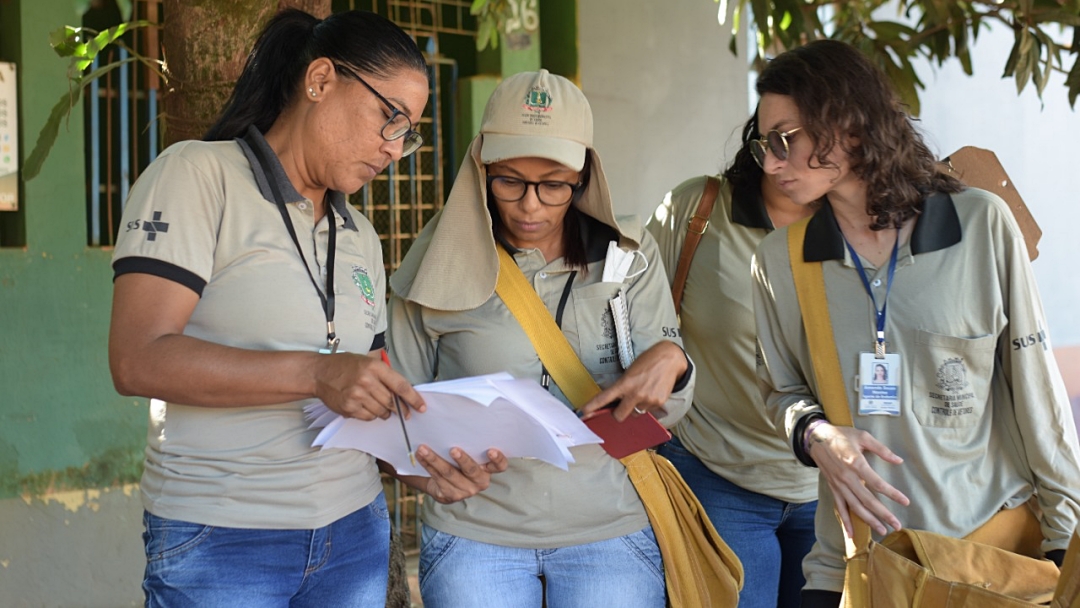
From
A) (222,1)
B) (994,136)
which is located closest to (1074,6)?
(222,1)

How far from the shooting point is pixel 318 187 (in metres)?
2.26

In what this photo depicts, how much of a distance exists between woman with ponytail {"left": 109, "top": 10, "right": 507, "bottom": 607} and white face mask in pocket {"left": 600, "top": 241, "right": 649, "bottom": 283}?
0.51 meters

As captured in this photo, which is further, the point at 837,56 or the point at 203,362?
the point at 837,56

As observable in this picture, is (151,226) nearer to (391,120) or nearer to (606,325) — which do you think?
(391,120)

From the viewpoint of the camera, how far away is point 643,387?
2.34 m

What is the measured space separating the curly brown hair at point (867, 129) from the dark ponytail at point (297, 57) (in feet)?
2.88

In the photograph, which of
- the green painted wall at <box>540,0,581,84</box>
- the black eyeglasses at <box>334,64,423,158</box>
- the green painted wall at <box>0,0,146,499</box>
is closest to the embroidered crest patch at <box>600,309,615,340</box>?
the black eyeglasses at <box>334,64,423,158</box>

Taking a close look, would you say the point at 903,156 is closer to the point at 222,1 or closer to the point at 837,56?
→ the point at 837,56

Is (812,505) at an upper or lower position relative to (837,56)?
lower

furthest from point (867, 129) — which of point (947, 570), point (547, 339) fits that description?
point (947, 570)

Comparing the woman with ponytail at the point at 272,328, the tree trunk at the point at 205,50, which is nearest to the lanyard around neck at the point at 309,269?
the woman with ponytail at the point at 272,328

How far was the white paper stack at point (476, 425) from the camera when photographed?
6.65ft

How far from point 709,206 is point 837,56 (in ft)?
2.65

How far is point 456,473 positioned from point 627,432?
374mm
